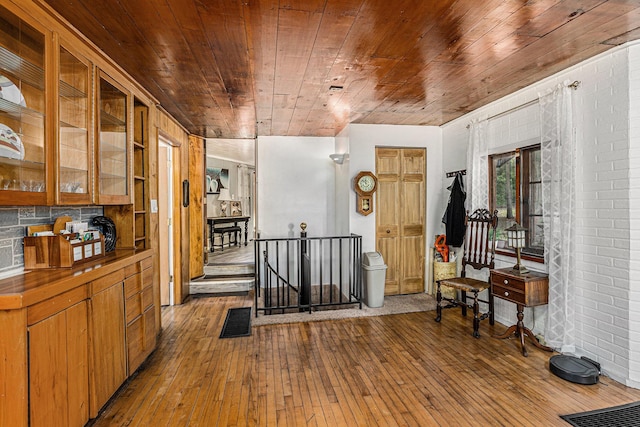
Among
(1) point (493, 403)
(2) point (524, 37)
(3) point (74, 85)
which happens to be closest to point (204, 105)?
(3) point (74, 85)

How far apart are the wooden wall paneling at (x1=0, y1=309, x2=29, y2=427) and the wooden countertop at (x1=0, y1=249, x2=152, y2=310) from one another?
0.21 feet

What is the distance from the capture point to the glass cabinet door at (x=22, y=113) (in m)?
1.69

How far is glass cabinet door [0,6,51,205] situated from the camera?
1.69 metres

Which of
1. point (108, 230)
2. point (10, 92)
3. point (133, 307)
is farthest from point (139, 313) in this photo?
point (10, 92)

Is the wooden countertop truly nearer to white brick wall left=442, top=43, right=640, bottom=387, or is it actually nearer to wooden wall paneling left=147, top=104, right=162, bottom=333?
wooden wall paneling left=147, top=104, right=162, bottom=333

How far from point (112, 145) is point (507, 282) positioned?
3.73 m

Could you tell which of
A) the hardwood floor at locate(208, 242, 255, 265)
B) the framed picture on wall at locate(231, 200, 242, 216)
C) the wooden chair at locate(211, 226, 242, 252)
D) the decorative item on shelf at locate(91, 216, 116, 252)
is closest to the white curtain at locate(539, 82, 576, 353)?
the decorative item on shelf at locate(91, 216, 116, 252)

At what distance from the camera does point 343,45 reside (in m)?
2.33

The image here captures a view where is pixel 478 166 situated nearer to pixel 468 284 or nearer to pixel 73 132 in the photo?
pixel 468 284

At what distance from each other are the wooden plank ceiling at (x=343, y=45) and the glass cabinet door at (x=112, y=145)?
0.26 meters

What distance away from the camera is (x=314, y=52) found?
2.44 meters

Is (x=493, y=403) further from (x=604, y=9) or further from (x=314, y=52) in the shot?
(x=314, y=52)

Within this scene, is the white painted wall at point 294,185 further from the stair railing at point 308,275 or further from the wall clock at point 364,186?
the wall clock at point 364,186

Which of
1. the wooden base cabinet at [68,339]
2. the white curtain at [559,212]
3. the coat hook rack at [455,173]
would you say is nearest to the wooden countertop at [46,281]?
the wooden base cabinet at [68,339]
